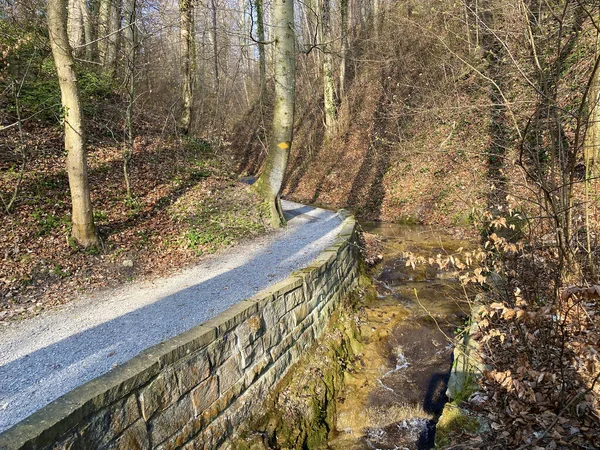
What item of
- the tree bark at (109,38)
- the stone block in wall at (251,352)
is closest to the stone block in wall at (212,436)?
the stone block in wall at (251,352)

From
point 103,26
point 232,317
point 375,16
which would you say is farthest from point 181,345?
point 375,16

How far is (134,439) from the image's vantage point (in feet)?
9.71

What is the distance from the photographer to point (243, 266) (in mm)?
6434

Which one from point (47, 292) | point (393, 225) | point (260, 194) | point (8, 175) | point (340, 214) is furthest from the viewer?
point (393, 225)

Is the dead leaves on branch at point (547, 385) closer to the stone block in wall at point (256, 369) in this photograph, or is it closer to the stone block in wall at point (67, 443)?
the stone block in wall at point (256, 369)

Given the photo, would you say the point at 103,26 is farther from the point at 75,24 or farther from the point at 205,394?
the point at 205,394

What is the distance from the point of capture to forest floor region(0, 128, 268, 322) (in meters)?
5.62

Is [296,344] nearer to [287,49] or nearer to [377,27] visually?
[287,49]

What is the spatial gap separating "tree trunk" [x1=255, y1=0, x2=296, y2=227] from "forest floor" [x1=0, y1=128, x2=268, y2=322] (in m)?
0.43

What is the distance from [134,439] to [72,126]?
15.6 feet

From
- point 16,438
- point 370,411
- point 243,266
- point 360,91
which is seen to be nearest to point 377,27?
point 360,91

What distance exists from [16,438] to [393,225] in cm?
1158

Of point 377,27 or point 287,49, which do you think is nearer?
point 287,49

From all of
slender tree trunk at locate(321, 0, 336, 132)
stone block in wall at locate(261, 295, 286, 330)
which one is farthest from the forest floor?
slender tree trunk at locate(321, 0, 336, 132)
